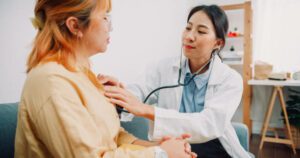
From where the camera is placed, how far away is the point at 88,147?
56 centimetres

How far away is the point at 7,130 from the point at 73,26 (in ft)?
1.42

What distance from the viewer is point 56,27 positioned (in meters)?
0.70

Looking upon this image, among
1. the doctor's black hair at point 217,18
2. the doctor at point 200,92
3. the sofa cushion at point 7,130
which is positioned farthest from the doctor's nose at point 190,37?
the sofa cushion at point 7,130

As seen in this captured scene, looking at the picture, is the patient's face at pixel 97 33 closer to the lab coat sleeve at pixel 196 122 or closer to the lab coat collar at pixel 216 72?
the lab coat sleeve at pixel 196 122

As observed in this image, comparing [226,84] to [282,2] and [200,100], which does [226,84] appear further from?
[282,2]

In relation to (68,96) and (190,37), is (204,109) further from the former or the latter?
(68,96)

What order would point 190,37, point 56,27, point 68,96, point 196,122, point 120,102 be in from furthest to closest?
point 190,37 < point 196,122 < point 120,102 < point 56,27 < point 68,96

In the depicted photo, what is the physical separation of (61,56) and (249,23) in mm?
2561

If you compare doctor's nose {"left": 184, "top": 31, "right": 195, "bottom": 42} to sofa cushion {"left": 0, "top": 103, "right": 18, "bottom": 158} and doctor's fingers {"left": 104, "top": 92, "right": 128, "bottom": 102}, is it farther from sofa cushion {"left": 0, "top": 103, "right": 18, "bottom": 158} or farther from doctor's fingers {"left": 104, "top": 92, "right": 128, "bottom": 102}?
sofa cushion {"left": 0, "top": 103, "right": 18, "bottom": 158}

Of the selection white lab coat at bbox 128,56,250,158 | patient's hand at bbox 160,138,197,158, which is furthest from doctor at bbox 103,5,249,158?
patient's hand at bbox 160,138,197,158

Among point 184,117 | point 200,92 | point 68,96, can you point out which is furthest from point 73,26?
point 200,92

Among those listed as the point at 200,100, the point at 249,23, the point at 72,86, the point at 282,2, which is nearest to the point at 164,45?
the point at 249,23

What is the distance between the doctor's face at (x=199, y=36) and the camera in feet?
3.63

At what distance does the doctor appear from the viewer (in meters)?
0.93
